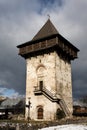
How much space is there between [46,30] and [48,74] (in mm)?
6930

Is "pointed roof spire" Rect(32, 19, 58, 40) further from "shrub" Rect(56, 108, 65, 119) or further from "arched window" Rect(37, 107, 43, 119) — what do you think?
"shrub" Rect(56, 108, 65, 119)

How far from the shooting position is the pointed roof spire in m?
31.9

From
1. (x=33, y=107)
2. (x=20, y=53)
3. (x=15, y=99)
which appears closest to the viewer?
(x=33, y=107)

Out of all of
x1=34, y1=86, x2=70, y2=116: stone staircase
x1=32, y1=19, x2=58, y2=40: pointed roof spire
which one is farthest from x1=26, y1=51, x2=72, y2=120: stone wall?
x1=32, y1=19, x2=58, y2=40: pointed roof spire

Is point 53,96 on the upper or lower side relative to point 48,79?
lower

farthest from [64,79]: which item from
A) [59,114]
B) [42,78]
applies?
[59,114]

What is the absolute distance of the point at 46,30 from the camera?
1293 inches

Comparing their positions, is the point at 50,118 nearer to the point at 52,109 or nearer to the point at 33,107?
the point at 52,109

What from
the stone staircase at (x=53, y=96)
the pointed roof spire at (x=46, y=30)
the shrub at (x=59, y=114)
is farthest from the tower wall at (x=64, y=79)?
the pointed roof spire at (x=46, y=30)

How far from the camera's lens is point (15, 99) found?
48844 millimetres

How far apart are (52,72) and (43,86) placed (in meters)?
2.11

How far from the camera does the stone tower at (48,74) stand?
1118 inches

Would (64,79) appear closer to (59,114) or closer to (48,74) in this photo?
(48,74)

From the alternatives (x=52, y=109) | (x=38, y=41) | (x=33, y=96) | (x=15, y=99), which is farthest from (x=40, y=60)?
(x=15, y=99)
